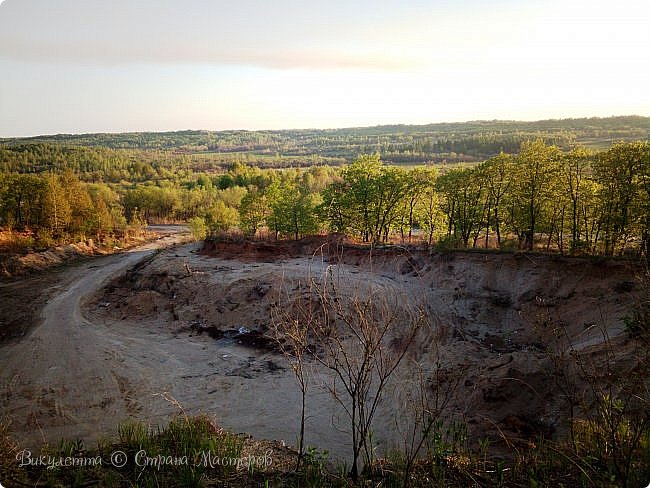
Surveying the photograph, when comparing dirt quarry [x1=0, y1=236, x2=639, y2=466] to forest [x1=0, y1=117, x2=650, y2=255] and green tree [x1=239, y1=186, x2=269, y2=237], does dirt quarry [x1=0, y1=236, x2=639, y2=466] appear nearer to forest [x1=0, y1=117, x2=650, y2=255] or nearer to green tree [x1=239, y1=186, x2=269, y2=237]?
forest [x1=0, y1=117, x2=650, y2=255]

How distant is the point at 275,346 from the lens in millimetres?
19875

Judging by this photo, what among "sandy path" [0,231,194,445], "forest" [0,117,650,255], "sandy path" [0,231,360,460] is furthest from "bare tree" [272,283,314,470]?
"sandy path" [0,231,194,445]

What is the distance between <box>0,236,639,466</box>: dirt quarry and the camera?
13.1 metres

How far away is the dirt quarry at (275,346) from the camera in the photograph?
13117mm

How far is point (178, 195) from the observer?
8556 cm

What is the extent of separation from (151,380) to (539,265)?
20076 millimetres

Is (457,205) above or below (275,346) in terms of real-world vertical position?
above

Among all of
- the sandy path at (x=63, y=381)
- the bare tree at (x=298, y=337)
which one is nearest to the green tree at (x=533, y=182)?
the bare tree at (x=298, y=337)

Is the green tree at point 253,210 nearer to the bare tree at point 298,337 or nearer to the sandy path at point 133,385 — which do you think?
the bare tree at point 298,337

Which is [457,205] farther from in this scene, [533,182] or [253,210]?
[253,210]

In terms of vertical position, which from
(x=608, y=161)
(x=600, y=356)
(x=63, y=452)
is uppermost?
(x=608, y=161)

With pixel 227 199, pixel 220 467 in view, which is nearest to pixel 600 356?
pixel 220 467

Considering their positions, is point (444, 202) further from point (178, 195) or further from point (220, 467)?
point (178, 195)

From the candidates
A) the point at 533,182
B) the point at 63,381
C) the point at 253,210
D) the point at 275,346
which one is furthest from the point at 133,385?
the point at 253,210
